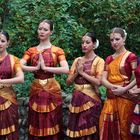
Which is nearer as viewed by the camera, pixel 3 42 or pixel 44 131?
pixel 3 42

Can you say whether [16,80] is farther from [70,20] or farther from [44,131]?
[70,20]

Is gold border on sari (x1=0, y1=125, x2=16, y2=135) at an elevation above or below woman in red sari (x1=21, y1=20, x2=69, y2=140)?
below

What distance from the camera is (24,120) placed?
22.4 feet

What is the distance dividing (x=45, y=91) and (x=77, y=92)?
368 millimetres

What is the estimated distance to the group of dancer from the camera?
571 cm

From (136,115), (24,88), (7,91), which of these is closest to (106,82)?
(136,115)

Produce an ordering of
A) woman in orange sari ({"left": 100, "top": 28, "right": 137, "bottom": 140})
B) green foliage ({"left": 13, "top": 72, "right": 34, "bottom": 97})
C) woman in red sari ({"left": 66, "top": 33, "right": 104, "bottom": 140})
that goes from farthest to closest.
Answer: green foliage ({"left": 13, "top": 72, "right": 34, "bottom": 97})
woman in red sari ({"left": 66, "top": 33, "right": 104, "bottom": 140})
woman in orange sari ({"left": 100, "top": 28, "right": 137, "bottom": 140})

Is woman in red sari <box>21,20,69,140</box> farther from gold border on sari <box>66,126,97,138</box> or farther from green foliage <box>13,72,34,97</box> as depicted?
green foliage <box>13,72,34,97</box>

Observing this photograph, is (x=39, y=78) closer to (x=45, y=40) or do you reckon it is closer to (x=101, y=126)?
(x=45, y=40)

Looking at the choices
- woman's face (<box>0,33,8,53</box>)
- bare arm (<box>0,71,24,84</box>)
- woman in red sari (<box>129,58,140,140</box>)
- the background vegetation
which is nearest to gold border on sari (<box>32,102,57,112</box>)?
bare arm (<box>0,71,24,84</box>)

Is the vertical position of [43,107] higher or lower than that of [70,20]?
lower

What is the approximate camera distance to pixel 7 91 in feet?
19.5

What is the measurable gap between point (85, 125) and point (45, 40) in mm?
1082

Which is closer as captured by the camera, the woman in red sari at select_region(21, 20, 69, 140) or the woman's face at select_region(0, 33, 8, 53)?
the woman's face at select_region(0, 33, 8, 53)
